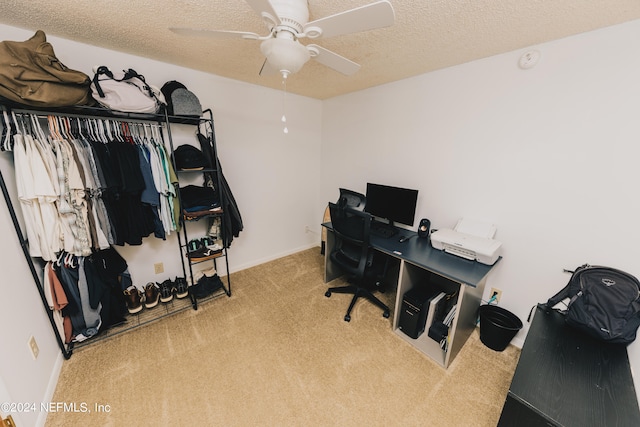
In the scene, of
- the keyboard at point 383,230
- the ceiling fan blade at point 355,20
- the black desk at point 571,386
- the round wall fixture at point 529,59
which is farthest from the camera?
the keyboard at point 383,230

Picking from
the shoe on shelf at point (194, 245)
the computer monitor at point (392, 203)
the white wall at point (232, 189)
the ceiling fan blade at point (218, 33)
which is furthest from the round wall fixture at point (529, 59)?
the shoe on shelf at point (194, 245)

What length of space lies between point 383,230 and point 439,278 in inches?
29.0

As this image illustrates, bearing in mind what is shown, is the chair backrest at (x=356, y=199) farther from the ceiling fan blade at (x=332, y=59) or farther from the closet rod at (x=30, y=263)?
the closet rod at (x=30, y=263)

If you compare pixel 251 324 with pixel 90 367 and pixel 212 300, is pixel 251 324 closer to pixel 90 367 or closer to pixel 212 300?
pixel 212 300

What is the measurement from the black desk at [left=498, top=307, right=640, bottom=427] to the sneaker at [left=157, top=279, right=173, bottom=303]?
8.67 feet

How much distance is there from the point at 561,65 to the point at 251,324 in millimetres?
2982

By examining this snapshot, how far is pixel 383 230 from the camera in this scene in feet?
7.71

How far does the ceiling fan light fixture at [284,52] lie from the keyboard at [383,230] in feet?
5.52

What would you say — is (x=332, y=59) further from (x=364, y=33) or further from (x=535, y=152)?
(x=535, y=152)

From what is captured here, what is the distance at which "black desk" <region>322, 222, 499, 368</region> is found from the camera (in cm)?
159

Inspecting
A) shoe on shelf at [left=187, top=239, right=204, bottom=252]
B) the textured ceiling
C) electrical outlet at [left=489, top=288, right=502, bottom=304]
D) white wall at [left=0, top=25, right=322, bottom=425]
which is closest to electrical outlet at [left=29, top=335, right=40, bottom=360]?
white wall at [left=0, top=25, right=322, bottom=425]

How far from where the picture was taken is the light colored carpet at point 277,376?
1361 millimetres

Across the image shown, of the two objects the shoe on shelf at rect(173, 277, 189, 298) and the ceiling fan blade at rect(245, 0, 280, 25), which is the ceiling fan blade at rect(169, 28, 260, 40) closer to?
the ceiling fan blade at rect(245, 0, 280, 25)

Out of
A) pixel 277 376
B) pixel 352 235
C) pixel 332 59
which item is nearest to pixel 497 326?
pixel 352 235
